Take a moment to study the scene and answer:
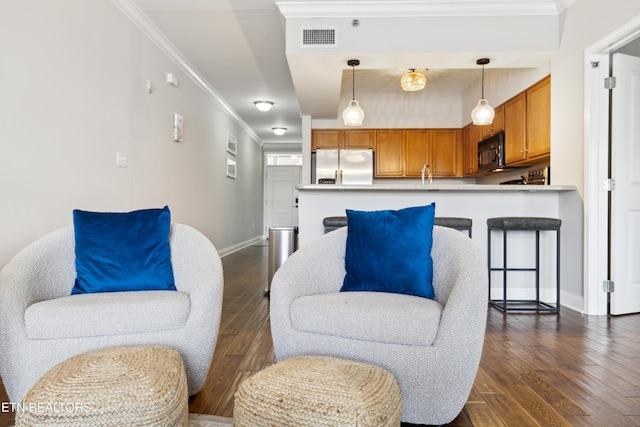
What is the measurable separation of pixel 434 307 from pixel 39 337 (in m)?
1.51

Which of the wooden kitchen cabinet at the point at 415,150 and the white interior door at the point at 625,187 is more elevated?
the wooden kitchen cabinet at the point at 415,150

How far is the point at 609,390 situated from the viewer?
70.9 inches

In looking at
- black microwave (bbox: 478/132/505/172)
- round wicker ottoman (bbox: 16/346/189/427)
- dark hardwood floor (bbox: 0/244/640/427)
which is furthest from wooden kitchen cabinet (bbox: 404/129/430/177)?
round wicker ottoman (bbox: 16/346/189/427)

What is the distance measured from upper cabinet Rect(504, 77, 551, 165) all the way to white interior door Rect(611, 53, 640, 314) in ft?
2.41

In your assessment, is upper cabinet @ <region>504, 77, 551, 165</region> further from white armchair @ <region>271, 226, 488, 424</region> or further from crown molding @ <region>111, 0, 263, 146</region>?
crown molding @ <region>111, 0, 263, 146</region>

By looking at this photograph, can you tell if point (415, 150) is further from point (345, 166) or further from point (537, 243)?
point (537, 243)

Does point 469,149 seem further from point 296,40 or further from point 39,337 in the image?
point 39,337

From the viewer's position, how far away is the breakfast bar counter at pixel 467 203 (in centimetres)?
351

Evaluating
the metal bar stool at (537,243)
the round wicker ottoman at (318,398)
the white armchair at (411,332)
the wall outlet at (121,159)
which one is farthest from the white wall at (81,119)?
the metal bar stool at (537,243)

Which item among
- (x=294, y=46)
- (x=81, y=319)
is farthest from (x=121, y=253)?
(x=294, y=46)

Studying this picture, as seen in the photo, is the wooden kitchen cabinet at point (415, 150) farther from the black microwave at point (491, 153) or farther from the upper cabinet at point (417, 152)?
the black microwave at point (491, 153)

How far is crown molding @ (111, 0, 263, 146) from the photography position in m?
3.76

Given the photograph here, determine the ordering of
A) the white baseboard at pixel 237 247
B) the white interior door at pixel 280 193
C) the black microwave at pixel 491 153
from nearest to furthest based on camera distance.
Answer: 1. the black microwave at pixel 491 153
2. the white baseboard at pixel 237 247
3. the white interior door at pixel 280 193

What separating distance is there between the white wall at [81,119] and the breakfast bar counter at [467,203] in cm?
172
